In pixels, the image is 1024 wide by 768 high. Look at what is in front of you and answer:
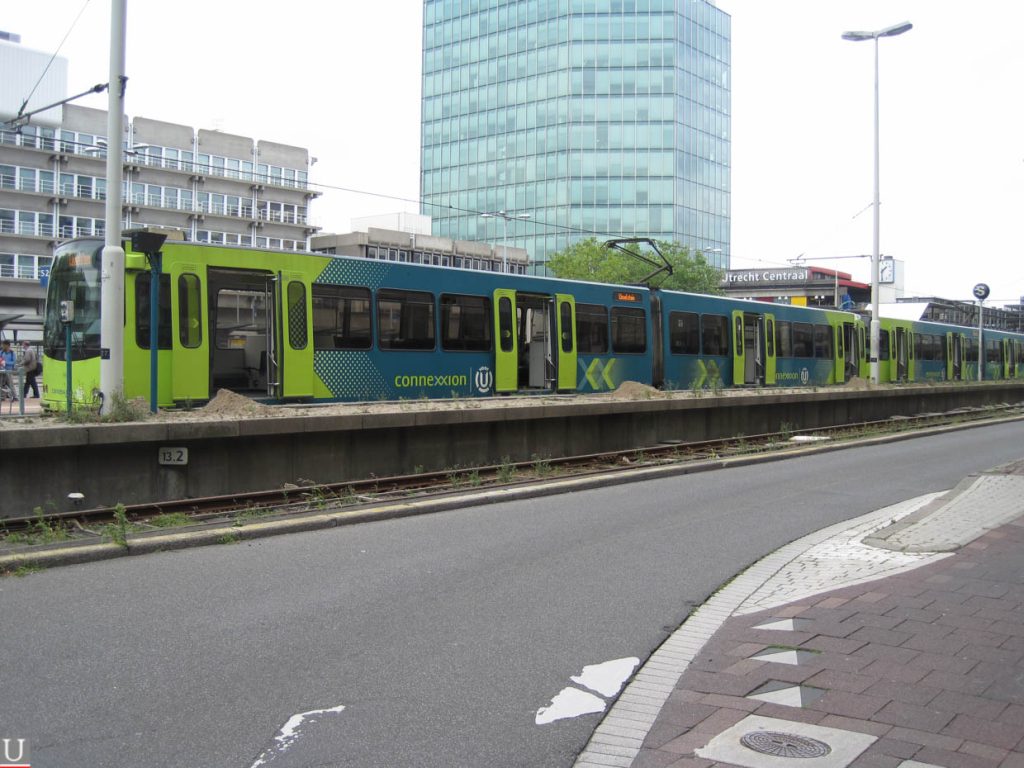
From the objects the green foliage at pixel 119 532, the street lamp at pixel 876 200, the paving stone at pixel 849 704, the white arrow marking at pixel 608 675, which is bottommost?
the white arrow marking at pixel 608 675

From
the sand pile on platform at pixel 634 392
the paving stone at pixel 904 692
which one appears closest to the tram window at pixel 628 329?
the sand pile on platform at pixel 634 392

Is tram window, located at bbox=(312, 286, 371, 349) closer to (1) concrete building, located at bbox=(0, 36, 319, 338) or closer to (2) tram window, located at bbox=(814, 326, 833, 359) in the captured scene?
(2) tram window, located at bbox=(814, 326, 833, 359)

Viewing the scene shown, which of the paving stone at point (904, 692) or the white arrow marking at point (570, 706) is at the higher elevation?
the paving stone at point (904, 692)

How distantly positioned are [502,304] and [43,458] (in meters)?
10.7

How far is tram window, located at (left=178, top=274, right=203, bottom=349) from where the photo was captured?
14398mm

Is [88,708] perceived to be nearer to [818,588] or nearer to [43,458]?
[818,588]

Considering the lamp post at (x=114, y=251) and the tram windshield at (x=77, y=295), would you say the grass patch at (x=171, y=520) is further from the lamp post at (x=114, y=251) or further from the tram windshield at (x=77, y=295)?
the tram windshield at (x=77, y=295)

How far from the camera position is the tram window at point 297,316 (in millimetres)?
15664

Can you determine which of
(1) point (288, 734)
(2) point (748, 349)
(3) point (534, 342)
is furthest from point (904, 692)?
(2) point (748, 349)

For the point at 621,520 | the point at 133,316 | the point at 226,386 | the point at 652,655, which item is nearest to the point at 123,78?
the point at 133,316

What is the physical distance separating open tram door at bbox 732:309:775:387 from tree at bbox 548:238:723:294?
32.6m

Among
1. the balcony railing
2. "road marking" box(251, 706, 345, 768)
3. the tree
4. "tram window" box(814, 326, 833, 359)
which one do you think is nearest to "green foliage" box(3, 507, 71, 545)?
"road marking" box(251, 706, 345, 768)

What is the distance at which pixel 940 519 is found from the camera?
9.60m

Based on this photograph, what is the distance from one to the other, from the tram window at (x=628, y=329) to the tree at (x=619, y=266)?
38004mm
